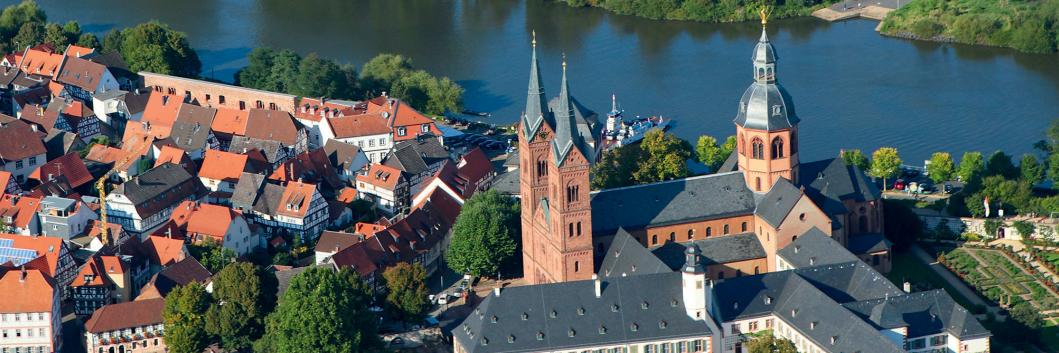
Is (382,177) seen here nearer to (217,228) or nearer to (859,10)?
(217,228)

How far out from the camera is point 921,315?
76.9 meters

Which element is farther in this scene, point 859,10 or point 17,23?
point 859,10

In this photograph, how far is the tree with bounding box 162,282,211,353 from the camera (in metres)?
82.6

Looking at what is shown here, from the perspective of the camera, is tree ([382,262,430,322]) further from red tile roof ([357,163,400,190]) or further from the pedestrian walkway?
the pedestrian walkway

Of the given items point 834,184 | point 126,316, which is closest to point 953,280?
point 834,184

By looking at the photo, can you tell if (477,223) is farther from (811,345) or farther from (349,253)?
(811,345)

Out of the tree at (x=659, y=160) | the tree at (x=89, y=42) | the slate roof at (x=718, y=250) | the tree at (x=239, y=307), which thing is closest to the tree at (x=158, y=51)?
the tree at (x=89, y=42)

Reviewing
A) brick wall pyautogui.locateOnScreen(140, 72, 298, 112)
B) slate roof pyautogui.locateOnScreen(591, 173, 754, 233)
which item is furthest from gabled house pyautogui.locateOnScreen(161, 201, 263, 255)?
brick wall pyautogui.locateOnScreen(140, 72, 298, 112)

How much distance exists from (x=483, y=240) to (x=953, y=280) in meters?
20.1

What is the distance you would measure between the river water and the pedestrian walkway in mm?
17301

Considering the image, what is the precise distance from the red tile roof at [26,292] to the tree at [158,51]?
41.6 m

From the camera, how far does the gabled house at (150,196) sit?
314 ft

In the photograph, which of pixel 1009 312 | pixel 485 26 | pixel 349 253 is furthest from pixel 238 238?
pixel 485 26

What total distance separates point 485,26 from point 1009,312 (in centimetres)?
6838
